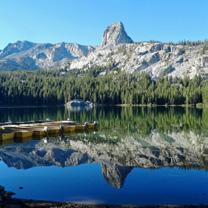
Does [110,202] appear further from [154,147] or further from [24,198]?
[154,147]

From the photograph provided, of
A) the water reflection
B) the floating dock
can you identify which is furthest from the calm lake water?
the floating dock

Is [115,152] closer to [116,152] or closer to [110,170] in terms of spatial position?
[116,152]

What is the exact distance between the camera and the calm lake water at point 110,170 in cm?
3306

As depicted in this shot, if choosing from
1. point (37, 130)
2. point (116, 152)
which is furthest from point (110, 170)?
point (37, 130)

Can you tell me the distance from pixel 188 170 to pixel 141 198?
40.3ft

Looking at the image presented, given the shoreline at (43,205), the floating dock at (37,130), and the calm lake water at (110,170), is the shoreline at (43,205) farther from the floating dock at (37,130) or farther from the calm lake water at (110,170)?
the floating dock at (37,130)

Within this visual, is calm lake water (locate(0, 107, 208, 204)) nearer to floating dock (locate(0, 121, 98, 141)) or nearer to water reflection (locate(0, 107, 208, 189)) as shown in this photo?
water reflection (locate(0, 107, 208, 189))

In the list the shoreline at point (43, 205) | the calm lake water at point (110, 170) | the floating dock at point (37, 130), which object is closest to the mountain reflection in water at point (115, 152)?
the calm lake water at point (110, 170)

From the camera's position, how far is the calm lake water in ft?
108

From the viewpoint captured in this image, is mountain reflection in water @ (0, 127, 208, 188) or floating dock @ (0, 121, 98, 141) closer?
mountain reflection in water @ (0, 127, 208, 188)

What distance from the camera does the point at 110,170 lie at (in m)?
42.9

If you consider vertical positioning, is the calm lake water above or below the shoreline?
below

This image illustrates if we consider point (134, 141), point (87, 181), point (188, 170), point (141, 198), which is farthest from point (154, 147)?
point (141, 198)

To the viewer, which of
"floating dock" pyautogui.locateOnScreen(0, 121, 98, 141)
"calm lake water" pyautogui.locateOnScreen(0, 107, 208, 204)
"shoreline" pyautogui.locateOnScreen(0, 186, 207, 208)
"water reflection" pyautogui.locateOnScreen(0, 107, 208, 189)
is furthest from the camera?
"floating dock" pyautogui.locateOnScreen(0, 121, 98, 141)
